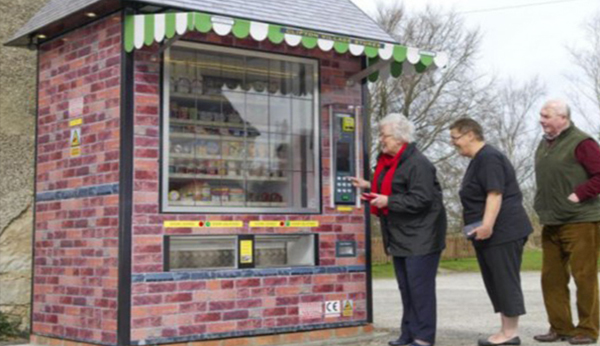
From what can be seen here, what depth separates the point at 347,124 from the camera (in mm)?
7586

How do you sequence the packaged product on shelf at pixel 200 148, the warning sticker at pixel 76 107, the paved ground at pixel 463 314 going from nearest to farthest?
the warning sticker at pixel 76 107 → the packaged product on shelf at pixel 200 148 → the paved ground at pixel 463 314

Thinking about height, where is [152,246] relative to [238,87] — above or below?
below

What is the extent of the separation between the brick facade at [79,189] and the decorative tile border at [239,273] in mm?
294

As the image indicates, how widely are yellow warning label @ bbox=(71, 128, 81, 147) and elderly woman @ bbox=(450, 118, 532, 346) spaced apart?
3.05 meters

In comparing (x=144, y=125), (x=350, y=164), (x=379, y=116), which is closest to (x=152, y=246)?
(x=144, y=125)

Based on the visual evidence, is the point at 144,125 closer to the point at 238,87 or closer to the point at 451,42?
the point at 238,87

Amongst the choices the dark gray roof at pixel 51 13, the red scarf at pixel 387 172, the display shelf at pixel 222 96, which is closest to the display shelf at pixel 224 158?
the display shelf at pixel 222 96

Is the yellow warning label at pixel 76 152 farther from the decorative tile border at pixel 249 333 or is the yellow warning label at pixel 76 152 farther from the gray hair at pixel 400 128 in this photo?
the gray hair at pixel 400 128

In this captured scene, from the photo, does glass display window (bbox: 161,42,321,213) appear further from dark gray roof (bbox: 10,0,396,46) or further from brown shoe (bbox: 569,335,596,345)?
brown shoe (bbox: 569,335,596,345)

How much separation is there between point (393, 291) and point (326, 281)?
829cm

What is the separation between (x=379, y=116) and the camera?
28.5m

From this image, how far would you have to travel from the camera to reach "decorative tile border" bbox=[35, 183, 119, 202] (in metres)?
6.42

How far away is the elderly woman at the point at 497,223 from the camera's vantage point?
6305mm

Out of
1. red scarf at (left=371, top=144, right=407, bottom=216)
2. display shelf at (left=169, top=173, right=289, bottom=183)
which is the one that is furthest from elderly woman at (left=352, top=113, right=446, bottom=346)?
display shelf at (left=169, top=173, right=289, bottom=183)
